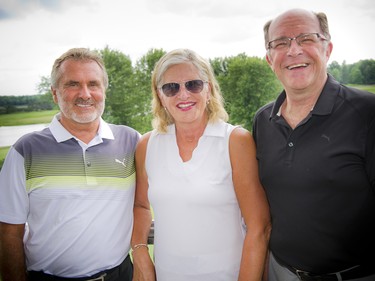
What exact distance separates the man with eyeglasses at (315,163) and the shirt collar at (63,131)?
144 centimetres

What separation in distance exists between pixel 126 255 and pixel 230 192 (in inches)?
50.8

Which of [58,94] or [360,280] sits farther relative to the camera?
[58,94]

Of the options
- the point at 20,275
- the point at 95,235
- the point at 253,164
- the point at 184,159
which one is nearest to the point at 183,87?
the point at 184,159

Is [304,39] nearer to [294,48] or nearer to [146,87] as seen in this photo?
[294,48]

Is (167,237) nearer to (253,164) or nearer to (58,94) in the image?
(253,164)

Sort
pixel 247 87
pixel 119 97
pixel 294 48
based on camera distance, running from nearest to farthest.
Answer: pixel 294 48 → pixel 119 97 → pixel 247 87

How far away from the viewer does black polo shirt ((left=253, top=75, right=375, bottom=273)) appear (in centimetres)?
200

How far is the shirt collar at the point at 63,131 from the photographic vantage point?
2676mm

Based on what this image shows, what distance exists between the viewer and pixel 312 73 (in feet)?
7.53

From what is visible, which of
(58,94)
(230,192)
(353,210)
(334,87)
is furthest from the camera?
(58,94)

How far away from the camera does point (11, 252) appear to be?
8.22 feet

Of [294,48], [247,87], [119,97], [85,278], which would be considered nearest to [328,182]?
[294,48]

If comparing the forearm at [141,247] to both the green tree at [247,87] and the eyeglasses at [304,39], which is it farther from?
the green tree at [247,87]

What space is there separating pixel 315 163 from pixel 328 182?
155 millimetres
